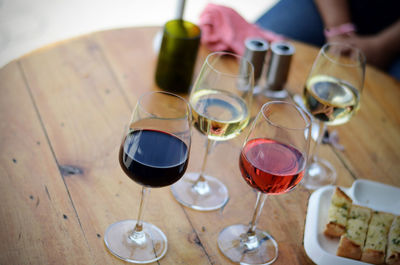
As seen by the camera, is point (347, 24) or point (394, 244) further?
point (347, 24)

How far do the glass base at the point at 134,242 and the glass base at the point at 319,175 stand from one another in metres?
0.41

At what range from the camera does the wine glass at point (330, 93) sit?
116 cm

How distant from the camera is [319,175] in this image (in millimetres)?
1200

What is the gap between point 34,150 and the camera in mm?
1061

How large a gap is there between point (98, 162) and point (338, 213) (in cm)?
52

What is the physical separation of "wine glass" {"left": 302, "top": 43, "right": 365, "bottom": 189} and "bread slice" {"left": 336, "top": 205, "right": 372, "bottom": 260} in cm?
15

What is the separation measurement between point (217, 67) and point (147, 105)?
32 cm

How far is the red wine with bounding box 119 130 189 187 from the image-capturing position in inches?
31.8

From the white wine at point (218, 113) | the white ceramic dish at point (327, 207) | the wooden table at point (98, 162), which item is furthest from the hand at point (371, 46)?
the white wine at point (218, 113)

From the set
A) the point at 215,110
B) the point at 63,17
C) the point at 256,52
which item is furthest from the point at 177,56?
the point at 63,17

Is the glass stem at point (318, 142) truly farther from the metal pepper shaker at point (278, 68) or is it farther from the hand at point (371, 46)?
the hand at point (371, 46)

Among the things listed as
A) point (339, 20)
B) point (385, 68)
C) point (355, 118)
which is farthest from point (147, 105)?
point (385, 68)

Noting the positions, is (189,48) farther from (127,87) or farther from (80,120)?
(80,120)

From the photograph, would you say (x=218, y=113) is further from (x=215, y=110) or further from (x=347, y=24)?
(x=347, y=24)
